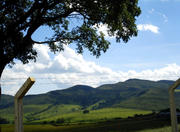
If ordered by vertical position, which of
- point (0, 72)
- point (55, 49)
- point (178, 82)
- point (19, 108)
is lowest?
point (19, 108)

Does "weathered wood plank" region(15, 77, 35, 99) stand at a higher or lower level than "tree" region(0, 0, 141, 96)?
lower

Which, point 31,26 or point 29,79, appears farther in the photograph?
point 31,26

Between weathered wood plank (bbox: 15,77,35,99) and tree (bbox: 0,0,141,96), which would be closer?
weathered wood plank (bbox: 15,77,35,99)

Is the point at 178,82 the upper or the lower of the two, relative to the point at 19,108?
upper

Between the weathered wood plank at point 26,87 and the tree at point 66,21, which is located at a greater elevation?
the tree at point 66,21

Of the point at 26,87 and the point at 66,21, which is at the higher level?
the point at 66,21

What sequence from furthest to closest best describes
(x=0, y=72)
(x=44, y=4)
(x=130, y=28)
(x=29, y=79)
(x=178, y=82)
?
(x=130, y=28) < (x=44, y=4) < (x=0, y=72) < (x=178, y=82) < (x=29, y=79)

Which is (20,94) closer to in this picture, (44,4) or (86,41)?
(44,4)

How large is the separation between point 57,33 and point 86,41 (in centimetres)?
352

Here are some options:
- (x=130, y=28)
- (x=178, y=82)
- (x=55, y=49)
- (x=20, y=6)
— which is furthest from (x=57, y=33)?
(x=178, y=82)

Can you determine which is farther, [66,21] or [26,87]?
[66,21]

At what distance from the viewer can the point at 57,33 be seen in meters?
26.5

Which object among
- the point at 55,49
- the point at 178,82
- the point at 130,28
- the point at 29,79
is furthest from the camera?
the point at 55,49

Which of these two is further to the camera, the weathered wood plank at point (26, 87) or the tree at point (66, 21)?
the tree at point (66, 21)
